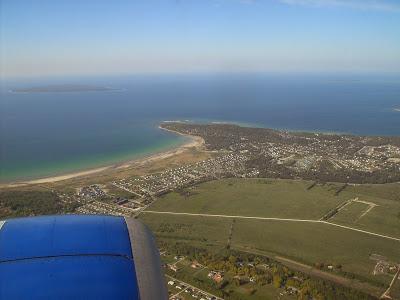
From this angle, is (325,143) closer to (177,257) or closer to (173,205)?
(173,205)

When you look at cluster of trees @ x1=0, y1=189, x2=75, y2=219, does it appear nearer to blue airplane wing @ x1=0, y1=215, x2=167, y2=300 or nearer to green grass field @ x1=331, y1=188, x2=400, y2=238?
green grass field @ x1=331, y1=188, x2=400, y2=238

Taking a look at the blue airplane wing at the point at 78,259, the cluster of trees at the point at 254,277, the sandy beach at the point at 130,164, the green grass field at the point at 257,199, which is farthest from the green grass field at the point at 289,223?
the blue airplane wing at the point at 78,259

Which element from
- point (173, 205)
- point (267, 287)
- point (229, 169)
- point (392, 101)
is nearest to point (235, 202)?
point (173, 205)

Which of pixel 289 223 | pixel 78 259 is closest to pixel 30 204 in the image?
pixel 289 223

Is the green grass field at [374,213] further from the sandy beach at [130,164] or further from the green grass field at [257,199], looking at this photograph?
the sandy beach at [130,164]

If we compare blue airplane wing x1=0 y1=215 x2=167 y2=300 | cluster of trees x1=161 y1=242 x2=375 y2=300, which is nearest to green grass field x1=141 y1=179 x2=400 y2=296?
cluster of trees x1=161 y1=242 x2=375 y2=300

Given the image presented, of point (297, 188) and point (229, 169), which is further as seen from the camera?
point (229, 169)

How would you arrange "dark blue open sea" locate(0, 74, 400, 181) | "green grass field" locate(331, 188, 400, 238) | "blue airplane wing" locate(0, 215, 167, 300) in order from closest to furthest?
"blue airplane wing" locate(0, 215, 167, 300) < "green grass field" locate(331, 188, 400, 238) < "dark blue open sea" locate(0, 74, 400, 181)

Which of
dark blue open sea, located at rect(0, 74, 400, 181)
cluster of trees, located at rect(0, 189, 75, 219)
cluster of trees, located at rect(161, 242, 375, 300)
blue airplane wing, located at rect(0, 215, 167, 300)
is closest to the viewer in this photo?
blue airplane wing, located at rect(0, 215, 167, 300)
